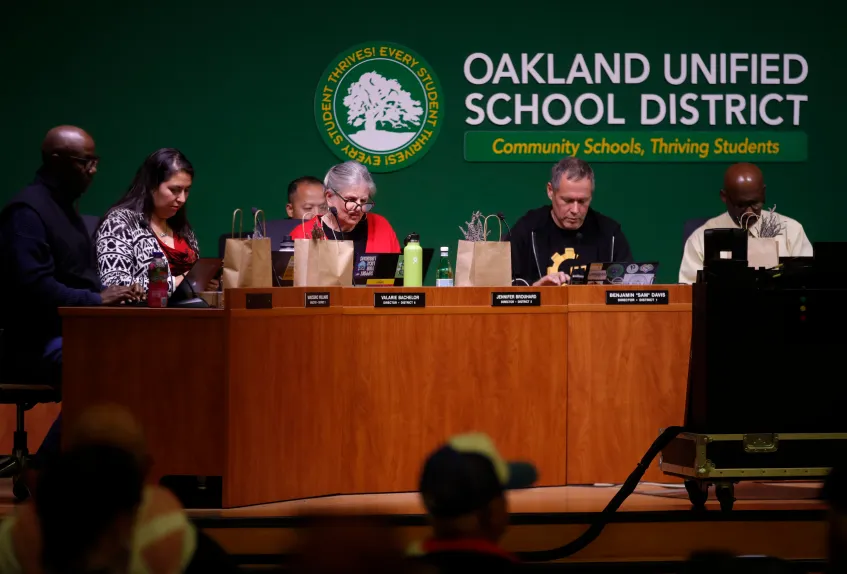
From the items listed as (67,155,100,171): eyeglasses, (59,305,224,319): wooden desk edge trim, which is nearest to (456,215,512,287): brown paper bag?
(59,305,224,319): wooden desk edge trim

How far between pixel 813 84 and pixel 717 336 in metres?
3.91

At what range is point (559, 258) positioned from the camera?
5684 mm

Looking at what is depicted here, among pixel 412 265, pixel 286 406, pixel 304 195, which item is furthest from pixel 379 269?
A: pixel 304 195

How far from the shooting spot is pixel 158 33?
23.6 feet

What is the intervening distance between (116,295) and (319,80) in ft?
10.5

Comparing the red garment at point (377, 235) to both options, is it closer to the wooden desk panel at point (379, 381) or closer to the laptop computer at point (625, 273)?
the wooden desk panel at point (379, 381)

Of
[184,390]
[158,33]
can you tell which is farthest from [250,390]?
[158,33]

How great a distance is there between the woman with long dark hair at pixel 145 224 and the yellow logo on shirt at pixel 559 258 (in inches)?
73.9

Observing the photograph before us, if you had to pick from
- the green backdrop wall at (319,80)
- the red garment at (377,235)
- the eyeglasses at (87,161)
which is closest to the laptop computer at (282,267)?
the eyeglasses at (87,161)

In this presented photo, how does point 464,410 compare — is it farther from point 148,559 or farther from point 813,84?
point 813,84

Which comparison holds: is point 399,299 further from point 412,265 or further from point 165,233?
point 165,233

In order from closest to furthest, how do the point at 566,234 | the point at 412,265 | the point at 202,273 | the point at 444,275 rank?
the point at 202,273 < the point at 412,265 < the point at 444,275 < the point at 566,234

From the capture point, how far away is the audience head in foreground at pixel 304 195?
21.8 ft

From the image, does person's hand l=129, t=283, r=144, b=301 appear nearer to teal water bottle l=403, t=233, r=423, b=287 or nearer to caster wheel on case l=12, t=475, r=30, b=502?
caster wheel on case l=12, t=475, r=30, b=502
